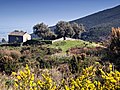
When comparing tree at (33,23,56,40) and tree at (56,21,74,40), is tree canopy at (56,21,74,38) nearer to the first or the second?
tree at (56,21,74,40)

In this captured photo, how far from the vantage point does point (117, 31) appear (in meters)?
20.8

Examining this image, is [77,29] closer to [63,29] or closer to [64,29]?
[64,29]

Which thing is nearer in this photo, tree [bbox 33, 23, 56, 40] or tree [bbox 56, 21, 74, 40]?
tree [bbox 56, 21, 74, 40]

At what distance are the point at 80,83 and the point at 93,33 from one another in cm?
10943

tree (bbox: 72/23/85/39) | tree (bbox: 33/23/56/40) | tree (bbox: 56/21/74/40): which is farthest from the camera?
tree (bbox: 72/23/85/39)

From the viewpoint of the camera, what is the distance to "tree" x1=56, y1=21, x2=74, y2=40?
2554 inches

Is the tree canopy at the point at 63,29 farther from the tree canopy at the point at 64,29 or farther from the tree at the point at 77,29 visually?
A: the tree at the point at 77,29

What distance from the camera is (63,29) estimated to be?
215 ft

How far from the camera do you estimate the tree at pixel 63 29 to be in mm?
64875

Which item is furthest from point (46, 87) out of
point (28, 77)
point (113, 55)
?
point (113, 55)

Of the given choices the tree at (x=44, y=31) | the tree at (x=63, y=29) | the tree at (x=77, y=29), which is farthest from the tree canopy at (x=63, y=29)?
the tree at (x=77, y=29)

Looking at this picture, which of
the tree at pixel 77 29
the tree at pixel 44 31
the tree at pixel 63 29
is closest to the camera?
the tree at pixel 63 29

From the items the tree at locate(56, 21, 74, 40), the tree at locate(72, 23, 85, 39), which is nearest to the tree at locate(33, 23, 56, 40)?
the tree at locate(56, 21, 74, 40)

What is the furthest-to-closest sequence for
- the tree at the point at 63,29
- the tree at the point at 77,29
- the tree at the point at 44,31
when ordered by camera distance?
the tree at the point at 77,29, the tree at the point at 44,31, the tree at the point at 63,29
